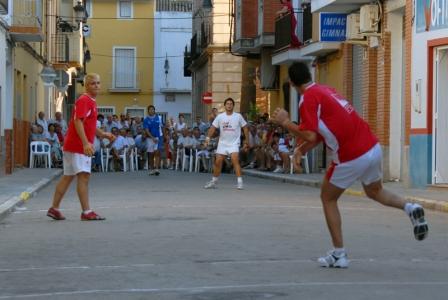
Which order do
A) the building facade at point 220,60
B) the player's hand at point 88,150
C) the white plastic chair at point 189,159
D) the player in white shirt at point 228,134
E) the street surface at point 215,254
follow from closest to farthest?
the street surface at point 215,254, the player's hand at point 88,150, the player in white shirt at point 228,134, the white plastic chair at point 189,159, the building facade at point 220,60

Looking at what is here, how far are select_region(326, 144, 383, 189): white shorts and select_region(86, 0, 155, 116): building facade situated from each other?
63.7 meters

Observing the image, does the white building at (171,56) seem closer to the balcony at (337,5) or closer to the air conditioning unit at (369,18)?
the balcony at (337,5)

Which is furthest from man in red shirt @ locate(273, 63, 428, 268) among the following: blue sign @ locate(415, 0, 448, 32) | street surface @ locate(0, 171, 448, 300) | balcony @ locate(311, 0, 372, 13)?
balcony @ locate(311, 0, 372, 13)

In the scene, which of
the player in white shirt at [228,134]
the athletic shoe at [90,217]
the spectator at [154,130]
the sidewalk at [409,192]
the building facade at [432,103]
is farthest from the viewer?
the spectator at [154,130]

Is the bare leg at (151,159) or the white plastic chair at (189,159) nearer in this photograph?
the bare leg at (151,159)

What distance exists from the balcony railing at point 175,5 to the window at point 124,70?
348 centimetres

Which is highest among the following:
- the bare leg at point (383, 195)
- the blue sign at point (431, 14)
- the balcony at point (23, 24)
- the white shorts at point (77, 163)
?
the balcony at point (23, 24)

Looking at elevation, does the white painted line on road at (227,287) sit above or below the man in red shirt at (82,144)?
below

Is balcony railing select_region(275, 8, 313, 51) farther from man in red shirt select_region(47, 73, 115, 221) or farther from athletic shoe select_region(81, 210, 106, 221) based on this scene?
athletic shoe select_region(81, 210, 106, 221)

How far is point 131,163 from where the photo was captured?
126 ft

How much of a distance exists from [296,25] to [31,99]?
10713 mm

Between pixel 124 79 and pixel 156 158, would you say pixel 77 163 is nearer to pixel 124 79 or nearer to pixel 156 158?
pixel 156 158

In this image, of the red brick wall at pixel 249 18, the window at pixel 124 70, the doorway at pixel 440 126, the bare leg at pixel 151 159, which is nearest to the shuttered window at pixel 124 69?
the window at pixel 124 70

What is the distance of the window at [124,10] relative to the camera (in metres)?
73.1
